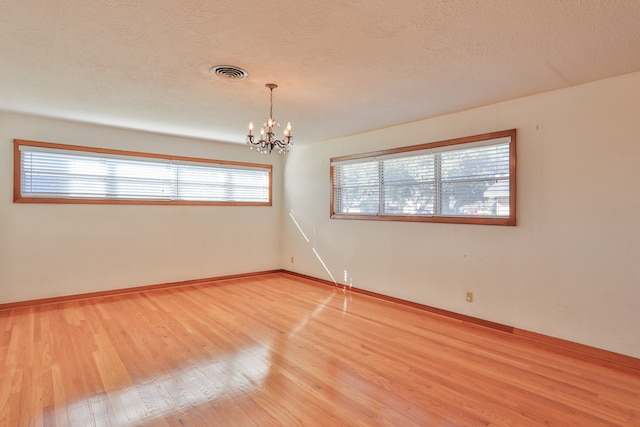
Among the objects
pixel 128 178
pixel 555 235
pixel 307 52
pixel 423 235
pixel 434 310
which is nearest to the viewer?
pixel 307 52

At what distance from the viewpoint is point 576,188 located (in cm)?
311

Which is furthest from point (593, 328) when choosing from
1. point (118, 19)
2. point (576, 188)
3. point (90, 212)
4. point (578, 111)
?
→ point (90, 212)

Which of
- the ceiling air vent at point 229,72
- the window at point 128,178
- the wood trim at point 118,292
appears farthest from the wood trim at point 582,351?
the window at point 128,178

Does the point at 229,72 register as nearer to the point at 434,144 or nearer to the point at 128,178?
the point at 434,144

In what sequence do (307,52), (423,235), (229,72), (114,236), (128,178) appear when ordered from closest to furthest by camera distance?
(307,52) < (229,72) < (423,235) < (114,236) < (128,178)

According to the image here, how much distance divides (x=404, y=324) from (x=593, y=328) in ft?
5.53

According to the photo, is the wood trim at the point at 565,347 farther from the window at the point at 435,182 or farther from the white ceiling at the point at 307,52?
the white ceiling at the point at 307,52

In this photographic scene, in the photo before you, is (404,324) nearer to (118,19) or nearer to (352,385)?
(352,385)

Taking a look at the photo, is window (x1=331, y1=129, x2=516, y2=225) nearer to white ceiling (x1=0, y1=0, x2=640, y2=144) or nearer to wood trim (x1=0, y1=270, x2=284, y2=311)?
white ceiling (x1=0, y1=0, x2=640, y2=144)

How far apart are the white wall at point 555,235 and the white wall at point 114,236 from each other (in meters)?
2.96

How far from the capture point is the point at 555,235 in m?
3.23

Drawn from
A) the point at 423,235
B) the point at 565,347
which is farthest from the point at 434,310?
the point at 565,347

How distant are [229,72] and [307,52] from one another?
0.76m

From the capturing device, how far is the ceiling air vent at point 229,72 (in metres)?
2.74
